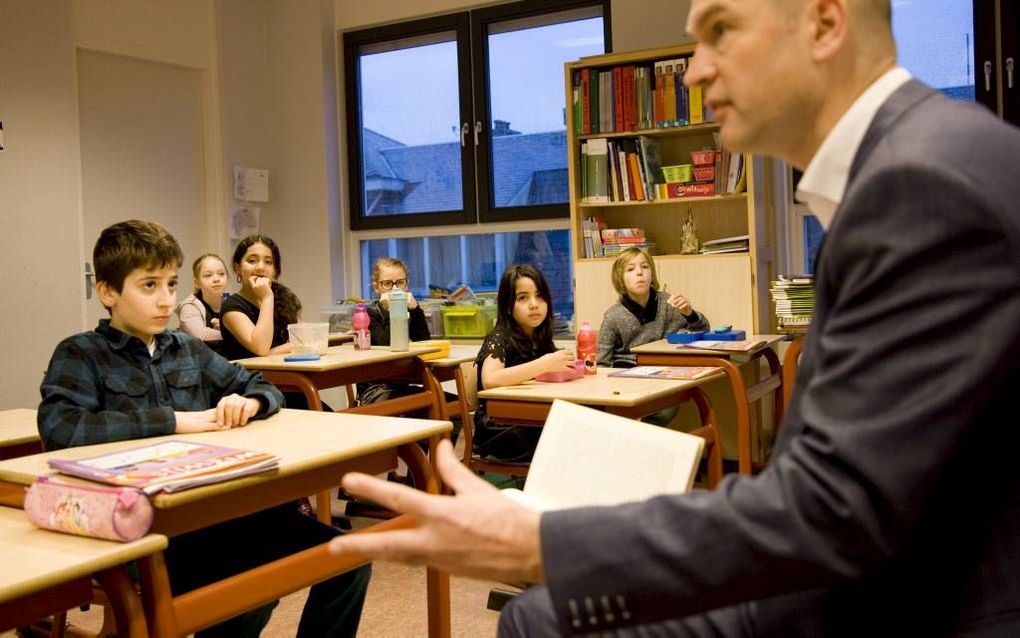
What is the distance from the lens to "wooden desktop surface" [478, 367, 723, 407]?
289cm

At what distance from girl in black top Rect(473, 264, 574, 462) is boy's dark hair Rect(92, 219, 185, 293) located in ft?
4.45

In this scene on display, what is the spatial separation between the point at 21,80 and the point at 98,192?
31.7 inches

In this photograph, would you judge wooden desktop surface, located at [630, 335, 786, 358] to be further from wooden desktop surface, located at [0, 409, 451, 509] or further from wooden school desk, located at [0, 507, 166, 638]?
wooden school desk, located at [0, 507, 166, 638]

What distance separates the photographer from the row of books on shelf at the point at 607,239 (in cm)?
528

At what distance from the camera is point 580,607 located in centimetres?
75

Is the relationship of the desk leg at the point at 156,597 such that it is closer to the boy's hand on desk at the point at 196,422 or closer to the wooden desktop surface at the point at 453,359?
the boy's hand on desk at the point at 196,422

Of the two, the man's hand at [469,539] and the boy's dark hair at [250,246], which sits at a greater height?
the boy's dark hair at [250,246]

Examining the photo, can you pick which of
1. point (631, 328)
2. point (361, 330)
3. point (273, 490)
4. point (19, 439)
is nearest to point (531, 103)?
point (631, 328)

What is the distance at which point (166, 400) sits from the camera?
92.0 inches

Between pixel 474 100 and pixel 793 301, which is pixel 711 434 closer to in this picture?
pixel 793 301

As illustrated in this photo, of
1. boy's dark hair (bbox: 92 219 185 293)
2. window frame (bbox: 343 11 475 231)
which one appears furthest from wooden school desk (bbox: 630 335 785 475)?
window frame (bbox: 343 11 475 231)

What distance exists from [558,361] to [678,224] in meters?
2.29

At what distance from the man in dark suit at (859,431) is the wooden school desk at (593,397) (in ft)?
6.65

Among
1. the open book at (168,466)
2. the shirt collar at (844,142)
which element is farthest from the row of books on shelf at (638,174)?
the shirt collar at (844,142)
